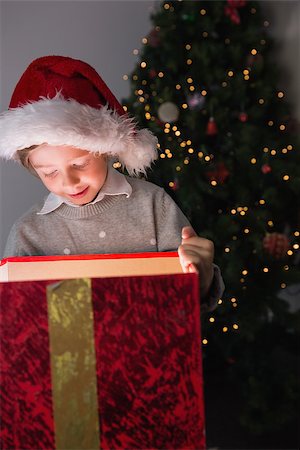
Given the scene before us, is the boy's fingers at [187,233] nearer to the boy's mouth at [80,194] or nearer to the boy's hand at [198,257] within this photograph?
the boy's hand at [198,257]

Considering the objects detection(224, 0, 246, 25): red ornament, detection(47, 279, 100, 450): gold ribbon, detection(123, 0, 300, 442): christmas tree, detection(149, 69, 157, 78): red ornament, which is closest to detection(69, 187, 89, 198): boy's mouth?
detection(47, 279, 100, 450): gold ribbon

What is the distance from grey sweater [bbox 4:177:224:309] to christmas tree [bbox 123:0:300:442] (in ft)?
3.08

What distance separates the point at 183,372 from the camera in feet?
2.25

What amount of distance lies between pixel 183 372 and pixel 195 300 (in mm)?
97

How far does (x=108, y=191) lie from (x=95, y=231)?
9 centimetres

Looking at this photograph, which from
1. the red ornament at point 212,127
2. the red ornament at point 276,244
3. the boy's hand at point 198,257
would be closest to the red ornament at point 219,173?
the red ornament at point 212,127

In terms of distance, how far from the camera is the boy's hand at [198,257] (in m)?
0.83

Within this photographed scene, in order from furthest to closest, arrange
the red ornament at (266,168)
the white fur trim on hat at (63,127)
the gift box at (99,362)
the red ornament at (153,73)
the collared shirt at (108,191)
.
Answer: the red ornament at (153,73)
the red ornament at (266,168)
the collared shirt at (108,191)
the white fur trim on hat at (63,127)
the gift box at (99,362)

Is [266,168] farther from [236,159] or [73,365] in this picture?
[73,365]

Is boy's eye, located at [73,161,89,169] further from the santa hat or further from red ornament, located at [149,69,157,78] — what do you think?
red ornament, located at [149,69,157,78]

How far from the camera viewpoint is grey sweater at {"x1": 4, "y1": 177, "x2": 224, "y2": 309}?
1092 millimetres

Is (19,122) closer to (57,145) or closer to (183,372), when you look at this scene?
(57,145)

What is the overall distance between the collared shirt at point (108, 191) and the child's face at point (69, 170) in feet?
0.11

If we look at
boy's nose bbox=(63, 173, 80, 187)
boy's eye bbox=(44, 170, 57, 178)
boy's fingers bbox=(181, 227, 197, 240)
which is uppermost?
boy's eye bbox=(44, 170, 57, 178)
